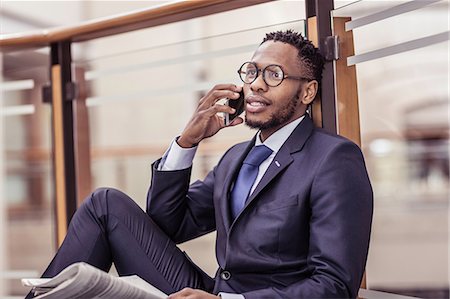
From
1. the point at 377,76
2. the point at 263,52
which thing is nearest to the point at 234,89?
the point at 263,52

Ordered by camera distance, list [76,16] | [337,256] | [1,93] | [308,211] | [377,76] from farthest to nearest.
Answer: [377,76], [76,16], [1,93], [308,211], [337,256]

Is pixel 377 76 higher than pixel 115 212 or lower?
higher

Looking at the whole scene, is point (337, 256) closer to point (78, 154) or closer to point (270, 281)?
point (270, 281)

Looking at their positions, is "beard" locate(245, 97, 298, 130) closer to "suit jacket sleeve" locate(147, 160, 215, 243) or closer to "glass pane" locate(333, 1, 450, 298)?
"suit jacket sleeve" locate(147, 160, 215, 243)

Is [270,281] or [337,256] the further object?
[270,281]

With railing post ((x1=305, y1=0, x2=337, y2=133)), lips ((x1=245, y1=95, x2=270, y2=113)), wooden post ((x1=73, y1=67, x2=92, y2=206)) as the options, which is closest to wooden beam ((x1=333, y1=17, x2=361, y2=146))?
railing post ((x1=305, y1=0, x2=337, y2=133))

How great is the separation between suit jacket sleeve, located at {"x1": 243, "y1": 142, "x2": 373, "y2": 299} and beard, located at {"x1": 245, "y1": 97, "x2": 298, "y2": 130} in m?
0.19

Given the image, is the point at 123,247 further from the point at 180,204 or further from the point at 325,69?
the point at 325,69

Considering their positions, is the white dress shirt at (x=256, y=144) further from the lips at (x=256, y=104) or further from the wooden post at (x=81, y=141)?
the wooden post at (x=81, y=141)

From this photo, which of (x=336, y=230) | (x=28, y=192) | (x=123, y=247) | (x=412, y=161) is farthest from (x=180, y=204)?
(x=412, y=161)

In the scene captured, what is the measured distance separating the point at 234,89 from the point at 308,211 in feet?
1.32

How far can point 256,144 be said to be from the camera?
5.97 feet

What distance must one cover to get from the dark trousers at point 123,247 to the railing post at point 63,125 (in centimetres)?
68

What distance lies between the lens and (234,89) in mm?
1855
